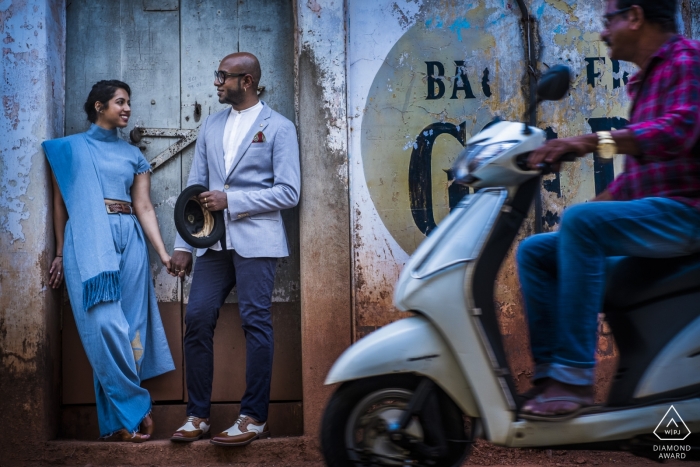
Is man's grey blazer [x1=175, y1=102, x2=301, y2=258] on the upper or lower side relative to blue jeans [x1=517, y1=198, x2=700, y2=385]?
upper

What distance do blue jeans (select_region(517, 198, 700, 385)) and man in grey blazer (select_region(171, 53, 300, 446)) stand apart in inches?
85.5

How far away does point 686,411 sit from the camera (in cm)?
227

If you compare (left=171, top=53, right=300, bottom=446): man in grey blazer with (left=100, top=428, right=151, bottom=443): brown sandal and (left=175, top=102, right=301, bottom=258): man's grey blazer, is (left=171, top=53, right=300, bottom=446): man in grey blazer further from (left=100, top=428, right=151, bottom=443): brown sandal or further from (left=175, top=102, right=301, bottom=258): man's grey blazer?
(left=100, top=428, right=151, bottom=443): brown sandal

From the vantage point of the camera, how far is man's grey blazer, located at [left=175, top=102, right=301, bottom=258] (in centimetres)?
420

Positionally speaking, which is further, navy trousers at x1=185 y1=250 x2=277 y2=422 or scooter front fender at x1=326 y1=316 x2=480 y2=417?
navy trousers at x1=185 y1=250 x2=277 y2=422

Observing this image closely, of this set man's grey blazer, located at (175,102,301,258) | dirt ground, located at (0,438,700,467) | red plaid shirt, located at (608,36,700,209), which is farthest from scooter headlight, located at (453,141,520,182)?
dirt ground, located at (0,438,700,467)

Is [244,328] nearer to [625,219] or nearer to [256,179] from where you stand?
[256,179]

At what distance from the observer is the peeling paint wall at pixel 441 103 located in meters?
4.58

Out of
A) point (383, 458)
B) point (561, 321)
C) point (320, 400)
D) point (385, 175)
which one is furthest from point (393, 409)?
point (385, 175)

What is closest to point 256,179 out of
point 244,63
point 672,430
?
point 244,63

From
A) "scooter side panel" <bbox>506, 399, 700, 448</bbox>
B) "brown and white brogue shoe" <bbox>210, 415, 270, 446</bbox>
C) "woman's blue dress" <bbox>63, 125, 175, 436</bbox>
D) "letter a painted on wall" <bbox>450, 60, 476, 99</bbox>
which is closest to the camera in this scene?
"scooter side panel" <bbox>506, 399, 700, 448</bbox>

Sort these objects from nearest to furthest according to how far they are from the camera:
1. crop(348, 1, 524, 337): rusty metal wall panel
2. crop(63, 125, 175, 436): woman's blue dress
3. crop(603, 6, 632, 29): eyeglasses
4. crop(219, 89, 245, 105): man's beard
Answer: crop(603, 6, 632, 29): eyeglasses
crop(63, 125, 175, 436): woman's blue dress
crop(219, 89, 245, 105): man's beard
crop(348, 1, 524, 337): rusty metal wall panel

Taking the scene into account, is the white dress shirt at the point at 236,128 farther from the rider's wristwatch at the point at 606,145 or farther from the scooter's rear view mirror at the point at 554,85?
the rider's wristwatch at the point at 606,145

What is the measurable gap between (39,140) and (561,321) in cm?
342
